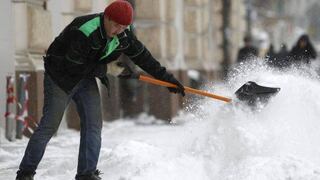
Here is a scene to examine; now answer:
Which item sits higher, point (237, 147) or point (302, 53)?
point (237, 147)

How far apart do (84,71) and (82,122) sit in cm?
44

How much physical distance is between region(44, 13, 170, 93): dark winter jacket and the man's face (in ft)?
→ 0.12

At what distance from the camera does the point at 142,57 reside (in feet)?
19.7

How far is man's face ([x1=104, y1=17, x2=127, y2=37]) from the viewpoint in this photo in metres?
5.46

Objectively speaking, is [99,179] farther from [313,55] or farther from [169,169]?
[313,55]

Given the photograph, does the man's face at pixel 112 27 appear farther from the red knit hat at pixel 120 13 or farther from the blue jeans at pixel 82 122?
the blue jeans at pixel 82 122

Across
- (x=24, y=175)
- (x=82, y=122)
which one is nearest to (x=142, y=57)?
(x=82, y=122)

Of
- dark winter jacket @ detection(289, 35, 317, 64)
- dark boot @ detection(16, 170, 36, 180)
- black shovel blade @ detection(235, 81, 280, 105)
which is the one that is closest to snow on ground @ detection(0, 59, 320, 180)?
black shovel blade @ detection(235, 81, 280, 105)

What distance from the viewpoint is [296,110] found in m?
6.97

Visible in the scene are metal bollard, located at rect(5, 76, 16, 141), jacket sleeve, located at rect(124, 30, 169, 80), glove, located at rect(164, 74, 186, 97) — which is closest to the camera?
jacket sleeve, located at rect(124, 30, 169, 80)

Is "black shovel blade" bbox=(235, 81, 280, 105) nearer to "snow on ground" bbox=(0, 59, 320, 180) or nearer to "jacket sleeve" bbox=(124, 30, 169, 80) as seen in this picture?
"snow on ground" bbox=(0, 59, 320, 180)

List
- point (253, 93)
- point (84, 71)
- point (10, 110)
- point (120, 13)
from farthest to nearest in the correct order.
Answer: point (10, 110) → point (253, 93) → point (84, 71) → point (120, 13)

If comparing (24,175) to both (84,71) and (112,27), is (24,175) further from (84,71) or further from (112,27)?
(112,27)

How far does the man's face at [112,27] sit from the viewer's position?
5457 millimetres
